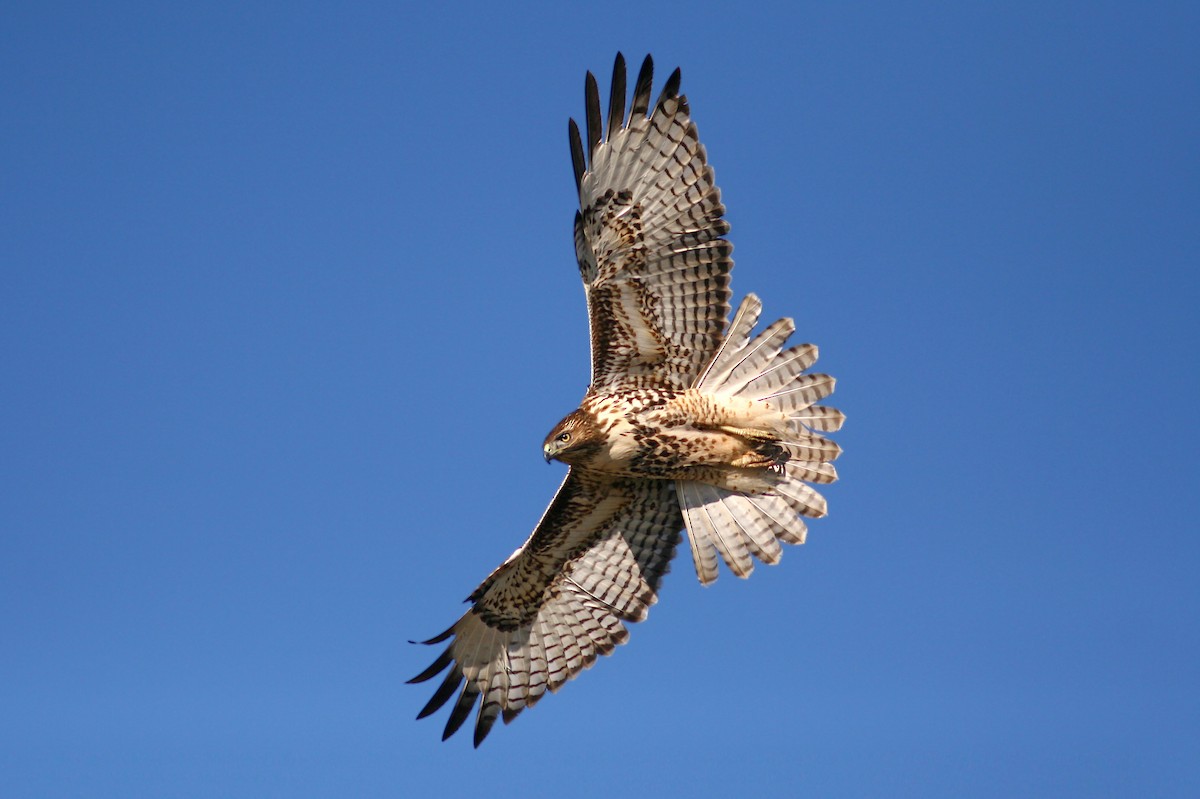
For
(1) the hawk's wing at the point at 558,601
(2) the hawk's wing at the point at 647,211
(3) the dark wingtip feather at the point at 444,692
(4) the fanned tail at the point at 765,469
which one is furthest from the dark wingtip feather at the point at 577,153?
(3) the dark wingtip feather at the point at 444,692

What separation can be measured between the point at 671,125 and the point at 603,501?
272 cm

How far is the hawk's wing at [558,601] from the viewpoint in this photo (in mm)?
10508

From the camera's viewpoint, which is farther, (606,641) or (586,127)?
(606,641)

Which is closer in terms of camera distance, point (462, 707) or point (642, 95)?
point (642, 95)

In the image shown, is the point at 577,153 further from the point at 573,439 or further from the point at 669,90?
the point at 573,439

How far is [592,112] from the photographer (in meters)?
9.55

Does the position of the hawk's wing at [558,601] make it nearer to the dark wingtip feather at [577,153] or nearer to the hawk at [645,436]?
the hawk at [645,436]

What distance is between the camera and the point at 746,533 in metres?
10.3

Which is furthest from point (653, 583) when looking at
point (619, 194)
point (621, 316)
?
point (619, 194)

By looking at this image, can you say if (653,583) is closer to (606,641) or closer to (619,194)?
(606,641)

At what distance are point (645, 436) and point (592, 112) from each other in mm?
2180

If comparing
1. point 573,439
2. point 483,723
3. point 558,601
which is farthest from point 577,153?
point 483,723

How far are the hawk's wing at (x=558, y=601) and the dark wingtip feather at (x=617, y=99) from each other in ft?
8.42

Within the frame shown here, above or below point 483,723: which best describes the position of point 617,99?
above
